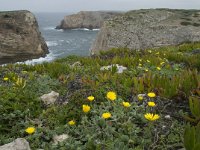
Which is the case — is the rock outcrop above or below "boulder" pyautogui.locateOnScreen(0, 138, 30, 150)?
below

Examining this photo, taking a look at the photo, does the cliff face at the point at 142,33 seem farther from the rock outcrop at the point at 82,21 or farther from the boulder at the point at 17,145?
the rock outcrop at the point at 82,21

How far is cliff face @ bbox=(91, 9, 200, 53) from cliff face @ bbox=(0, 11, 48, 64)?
20869 mm

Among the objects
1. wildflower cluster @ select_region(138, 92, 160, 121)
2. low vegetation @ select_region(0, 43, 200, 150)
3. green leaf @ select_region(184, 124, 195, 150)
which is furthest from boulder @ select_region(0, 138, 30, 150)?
green leaf @ select_region(184, 124, 195, 150)

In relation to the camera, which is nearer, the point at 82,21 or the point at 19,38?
the point at 19,38

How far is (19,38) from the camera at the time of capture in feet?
177

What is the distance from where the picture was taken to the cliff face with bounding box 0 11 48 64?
51.8 meters

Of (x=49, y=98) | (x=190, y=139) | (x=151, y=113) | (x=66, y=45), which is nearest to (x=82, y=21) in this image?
(x=66, y=45)

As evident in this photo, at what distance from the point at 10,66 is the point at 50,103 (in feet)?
15.0

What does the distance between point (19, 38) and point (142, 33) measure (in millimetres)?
26294

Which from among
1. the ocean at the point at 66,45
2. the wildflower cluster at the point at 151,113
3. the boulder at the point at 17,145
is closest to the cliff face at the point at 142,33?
the ocean at the point at 66,45

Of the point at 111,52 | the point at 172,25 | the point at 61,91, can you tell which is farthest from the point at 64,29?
the point at 61,91

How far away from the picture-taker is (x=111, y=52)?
12789mm

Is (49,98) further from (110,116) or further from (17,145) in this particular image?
(17,145)

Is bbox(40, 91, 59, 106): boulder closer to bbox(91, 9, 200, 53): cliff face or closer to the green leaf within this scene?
the green leaf
